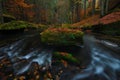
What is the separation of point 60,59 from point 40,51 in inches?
83.7

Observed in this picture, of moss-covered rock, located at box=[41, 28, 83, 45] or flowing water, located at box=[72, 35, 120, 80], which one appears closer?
flowing water, located at box=[72, 35, 120, 80]

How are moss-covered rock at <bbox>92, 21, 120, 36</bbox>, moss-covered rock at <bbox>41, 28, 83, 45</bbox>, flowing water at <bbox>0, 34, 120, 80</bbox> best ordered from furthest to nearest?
moss-covered rock at <bbox>92, 21, 120, 36</bbox>
moss-covered rock at <bbox>41, 28, 83, 45</bbox>
flowing water at <bbox>0, 34, 120, 80</bbox>

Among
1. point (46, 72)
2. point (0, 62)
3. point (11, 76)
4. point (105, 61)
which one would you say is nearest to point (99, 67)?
point (105, 61)

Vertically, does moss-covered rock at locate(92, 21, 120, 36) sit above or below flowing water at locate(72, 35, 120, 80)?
above

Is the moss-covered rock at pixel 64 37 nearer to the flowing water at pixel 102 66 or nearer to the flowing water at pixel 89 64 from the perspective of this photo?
the flowing water at pixel 89 64

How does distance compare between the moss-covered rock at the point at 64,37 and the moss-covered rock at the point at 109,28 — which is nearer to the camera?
the moss-covered rock at the point at 64,37

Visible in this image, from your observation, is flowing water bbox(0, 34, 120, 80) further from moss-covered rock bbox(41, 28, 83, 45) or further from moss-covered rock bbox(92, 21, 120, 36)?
moss-covered rock bbox(92, 21, 120, 36)

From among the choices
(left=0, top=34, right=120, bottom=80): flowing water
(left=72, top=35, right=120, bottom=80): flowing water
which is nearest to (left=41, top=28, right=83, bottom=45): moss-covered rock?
(left=0, top=34, right=120, bottom=80): flowing water

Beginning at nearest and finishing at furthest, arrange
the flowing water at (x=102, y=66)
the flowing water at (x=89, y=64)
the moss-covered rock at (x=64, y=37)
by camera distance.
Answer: the flowing water at (x=102, y=66) → the flowing water at (x=89, y=64) → the moss-covered rock at (x=64, y=37)

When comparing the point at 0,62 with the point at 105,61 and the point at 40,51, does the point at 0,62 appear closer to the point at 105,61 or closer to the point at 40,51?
the point at 40,51

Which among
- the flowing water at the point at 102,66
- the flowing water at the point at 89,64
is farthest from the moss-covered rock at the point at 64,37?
the flowing water at the point at 102,66

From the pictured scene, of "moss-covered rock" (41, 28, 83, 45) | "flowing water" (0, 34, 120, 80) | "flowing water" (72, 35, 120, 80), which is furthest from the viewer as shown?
"moss-covered rock" (41, 28, 83, 45)

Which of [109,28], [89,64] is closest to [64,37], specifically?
[89,64]

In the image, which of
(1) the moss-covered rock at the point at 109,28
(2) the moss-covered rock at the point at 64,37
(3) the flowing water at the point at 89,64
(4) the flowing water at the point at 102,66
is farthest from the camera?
(1) the moss-covered rock at the point at 109,28
